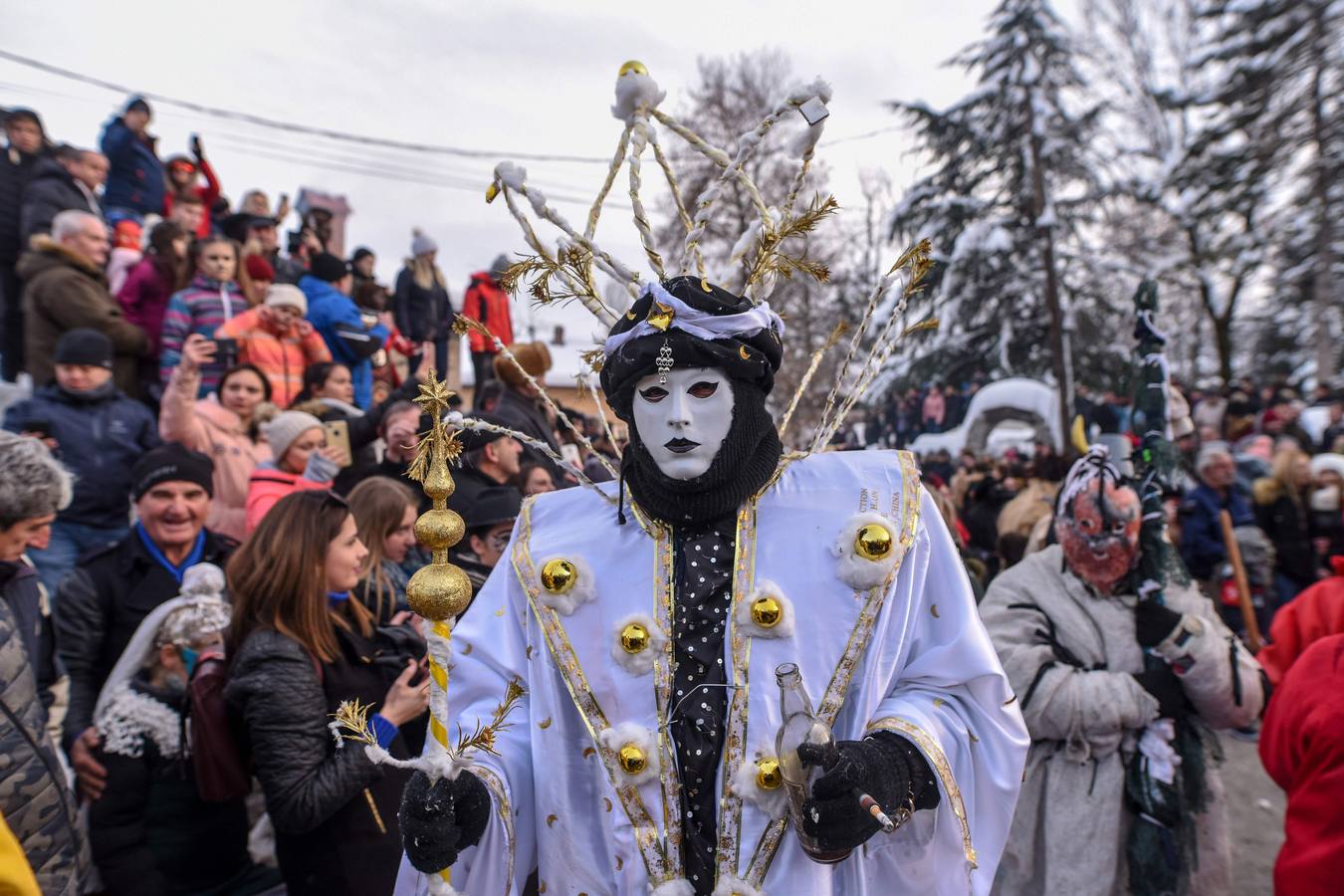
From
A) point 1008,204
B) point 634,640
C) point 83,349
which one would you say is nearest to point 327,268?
point 83,349

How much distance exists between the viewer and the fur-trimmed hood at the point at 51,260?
593 centimetres

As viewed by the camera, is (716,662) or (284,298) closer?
(716,662)

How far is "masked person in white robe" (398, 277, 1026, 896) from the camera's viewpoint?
1.93 meters

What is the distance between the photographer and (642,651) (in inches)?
80.5

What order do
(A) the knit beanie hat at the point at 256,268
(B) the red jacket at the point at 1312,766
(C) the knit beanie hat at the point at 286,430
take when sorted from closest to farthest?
(B) the red jacket at the point at 1312,766 → (C) the knit beanie hat at the point at 286,430 → (A) the knit beanie hat at the point at 256,268

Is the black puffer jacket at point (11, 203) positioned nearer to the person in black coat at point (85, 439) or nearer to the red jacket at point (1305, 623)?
the person in black coat at point (85, 439)

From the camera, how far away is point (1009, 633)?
10.9 ft

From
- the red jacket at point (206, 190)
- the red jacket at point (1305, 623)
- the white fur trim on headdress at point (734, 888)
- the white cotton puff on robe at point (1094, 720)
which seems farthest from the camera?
the red jacket at point (206, 190)

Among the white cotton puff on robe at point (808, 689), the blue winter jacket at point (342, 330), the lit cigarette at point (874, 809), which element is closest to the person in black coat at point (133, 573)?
the white cotton puff on robe at point (808, 689)

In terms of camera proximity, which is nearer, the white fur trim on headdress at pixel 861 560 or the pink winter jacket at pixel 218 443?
the white fur trim on headdress at pixel 861 560

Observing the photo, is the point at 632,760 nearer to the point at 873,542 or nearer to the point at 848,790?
the point at 848,790

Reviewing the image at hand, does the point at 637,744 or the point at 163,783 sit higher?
the point at 637,744

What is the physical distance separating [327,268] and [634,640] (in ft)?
21.4

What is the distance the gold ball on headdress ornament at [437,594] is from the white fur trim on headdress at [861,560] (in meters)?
0.87
